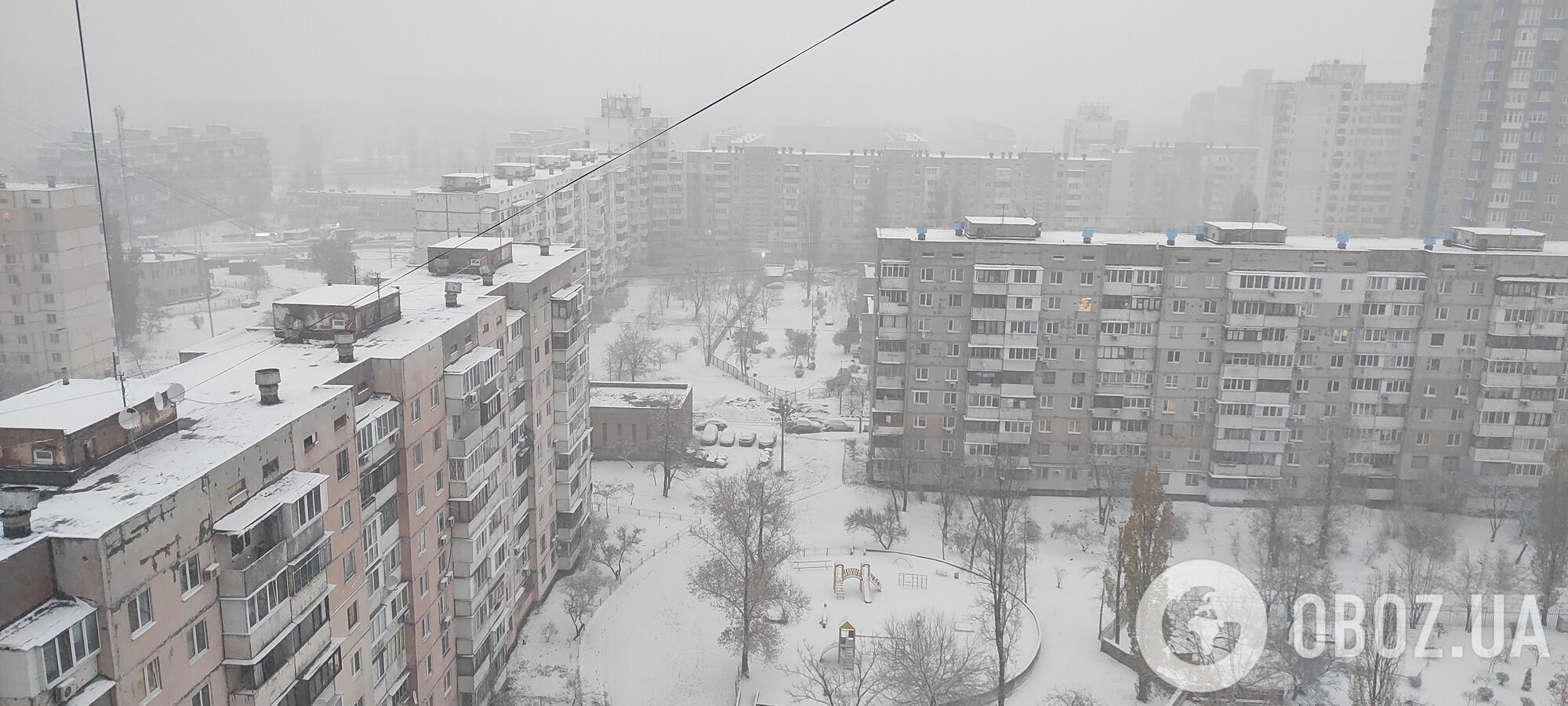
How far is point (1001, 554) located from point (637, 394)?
13629 mm

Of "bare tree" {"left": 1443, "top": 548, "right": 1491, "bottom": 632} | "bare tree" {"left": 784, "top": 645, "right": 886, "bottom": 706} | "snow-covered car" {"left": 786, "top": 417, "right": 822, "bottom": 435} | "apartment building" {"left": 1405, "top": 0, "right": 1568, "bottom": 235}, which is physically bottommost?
"bare tree" {"left": 784, "top": 645, "right": 886, "bottom": 706}

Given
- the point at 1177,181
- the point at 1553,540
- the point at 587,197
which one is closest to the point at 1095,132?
the point at 1177,181

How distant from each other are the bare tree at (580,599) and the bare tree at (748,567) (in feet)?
5.81

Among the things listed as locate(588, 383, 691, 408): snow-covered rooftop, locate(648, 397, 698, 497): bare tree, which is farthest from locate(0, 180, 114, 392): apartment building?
locate(648, 397, 698, 497): bare tree

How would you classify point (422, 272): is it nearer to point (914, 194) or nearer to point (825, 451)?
point (825, 451)

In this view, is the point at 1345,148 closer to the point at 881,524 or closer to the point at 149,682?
the point at 881,524

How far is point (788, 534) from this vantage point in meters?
20.6

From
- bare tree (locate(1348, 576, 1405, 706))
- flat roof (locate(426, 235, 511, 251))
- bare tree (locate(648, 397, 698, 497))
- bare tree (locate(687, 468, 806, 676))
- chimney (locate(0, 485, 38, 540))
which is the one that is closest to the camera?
chimney (locate(0, 485, 38, 540))

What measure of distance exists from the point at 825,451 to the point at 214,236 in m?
46.4

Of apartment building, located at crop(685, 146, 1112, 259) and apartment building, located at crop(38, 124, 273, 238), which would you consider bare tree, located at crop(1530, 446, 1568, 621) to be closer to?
apartment building, located at crop(685, 146, 1112, 259)

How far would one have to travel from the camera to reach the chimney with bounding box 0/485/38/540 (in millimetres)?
6703

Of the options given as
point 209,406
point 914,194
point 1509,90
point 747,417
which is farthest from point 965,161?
point 209,406

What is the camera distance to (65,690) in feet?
21.6

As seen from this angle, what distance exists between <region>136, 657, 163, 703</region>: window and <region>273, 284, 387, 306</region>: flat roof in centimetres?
544
